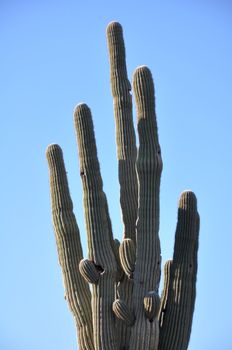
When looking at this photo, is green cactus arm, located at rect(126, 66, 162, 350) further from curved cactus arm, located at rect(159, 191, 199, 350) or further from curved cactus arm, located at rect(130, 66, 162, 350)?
curved cactus arm, located at rect(159, 191, 199, 350)

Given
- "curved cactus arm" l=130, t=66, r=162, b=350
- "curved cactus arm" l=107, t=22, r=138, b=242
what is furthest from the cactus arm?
"curved cactus arm" l=107, t=22, r=138, b=242

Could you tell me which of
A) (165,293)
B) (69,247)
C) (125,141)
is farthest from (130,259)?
(125,141)

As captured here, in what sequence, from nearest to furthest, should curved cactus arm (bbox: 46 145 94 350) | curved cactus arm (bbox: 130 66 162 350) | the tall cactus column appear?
curved cactus arm (bbox: 130 66 162 350), curved cactus arm (bbox: 46 145 94 350), the tall cactus column

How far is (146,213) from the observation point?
12148 millimetres

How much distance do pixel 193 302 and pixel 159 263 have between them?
2.68 ft

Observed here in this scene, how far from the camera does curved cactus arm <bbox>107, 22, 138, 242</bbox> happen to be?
12.8 metres

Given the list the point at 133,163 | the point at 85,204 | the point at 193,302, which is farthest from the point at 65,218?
the point at 193,302

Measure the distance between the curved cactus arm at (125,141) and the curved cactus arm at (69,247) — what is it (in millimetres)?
893

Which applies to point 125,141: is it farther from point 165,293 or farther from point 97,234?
point 165,293

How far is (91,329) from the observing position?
1227 centimetres

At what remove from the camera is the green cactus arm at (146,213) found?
1191cm

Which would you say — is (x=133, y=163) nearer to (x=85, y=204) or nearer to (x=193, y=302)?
(x=85, y=204)

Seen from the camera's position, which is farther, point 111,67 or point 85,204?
point 111,67

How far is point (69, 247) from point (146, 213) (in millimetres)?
1261
